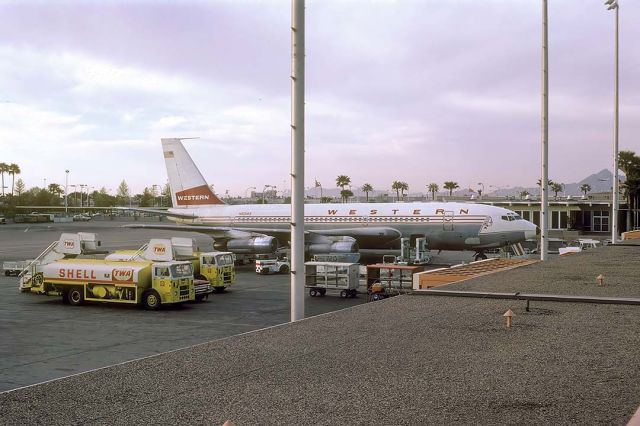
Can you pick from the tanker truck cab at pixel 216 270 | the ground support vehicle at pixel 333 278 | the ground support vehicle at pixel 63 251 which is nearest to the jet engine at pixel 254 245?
the tanker truck cab at pixel 216 270

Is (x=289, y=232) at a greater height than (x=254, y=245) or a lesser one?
greater

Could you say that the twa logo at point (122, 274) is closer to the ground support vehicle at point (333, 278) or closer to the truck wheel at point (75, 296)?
the truck wheel at point (75, 296)

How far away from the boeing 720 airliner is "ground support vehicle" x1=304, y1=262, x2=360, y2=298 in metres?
11.8

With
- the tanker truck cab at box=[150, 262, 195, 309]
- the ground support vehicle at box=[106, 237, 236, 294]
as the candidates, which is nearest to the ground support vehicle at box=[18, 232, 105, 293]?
the ground support vehicle at box=[106, 237, 236, 294]

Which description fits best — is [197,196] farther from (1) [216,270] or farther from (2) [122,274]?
(2) [122,274]

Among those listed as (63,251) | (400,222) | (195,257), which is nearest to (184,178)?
(400,222)

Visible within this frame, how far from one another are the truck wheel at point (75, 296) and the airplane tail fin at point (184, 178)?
91.6 feet

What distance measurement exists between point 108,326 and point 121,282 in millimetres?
5216

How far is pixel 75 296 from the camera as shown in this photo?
101 feet

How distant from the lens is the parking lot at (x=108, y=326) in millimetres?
18219

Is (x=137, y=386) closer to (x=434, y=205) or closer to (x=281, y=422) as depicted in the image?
(x=281, y=422)

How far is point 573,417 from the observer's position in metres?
6.89

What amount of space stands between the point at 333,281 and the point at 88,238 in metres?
15.4

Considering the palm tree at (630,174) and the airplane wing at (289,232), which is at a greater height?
the palm tree at (630,174)
